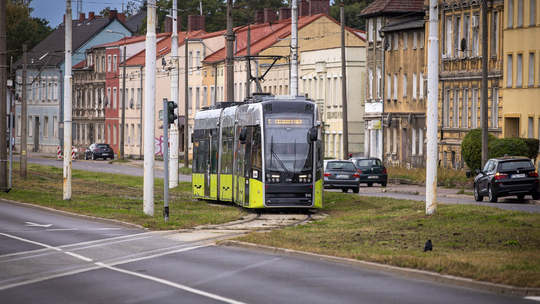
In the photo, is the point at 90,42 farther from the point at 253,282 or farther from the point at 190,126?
the point at 253,282

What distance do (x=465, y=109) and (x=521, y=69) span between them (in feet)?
21.4

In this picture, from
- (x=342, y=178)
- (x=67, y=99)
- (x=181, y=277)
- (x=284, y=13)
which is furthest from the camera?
(x=284, y=13)

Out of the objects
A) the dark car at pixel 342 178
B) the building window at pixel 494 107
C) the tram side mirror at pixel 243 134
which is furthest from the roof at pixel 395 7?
the tram side mirror at pixel 243 134

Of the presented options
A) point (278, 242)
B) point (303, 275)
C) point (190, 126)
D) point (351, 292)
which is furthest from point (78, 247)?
point (190, 126)

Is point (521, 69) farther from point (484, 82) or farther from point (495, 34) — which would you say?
point (484, 82)

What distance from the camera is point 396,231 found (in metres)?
21.1

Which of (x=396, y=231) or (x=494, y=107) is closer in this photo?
(x=396, y=231)

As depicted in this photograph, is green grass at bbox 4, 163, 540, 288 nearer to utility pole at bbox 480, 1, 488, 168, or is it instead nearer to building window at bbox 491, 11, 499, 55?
utility pole at bbox 480, 1, 488, 168

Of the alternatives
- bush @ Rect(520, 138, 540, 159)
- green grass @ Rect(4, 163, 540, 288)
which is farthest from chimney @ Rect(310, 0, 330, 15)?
green grass @ Rect(4, 163, 540, 288)

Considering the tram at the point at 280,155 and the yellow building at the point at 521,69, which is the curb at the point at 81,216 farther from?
the yellow building at the point at 521,69

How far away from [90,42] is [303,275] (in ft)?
345

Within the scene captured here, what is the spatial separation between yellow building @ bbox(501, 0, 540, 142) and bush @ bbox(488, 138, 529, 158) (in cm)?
463

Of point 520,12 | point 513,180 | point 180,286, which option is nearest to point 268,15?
point 520,12

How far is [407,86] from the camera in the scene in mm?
66250
